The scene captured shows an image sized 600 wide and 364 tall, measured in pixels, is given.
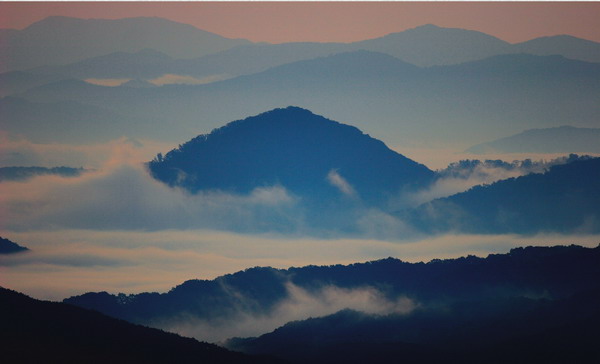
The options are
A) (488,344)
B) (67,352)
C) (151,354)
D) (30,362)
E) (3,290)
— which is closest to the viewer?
(30,362)

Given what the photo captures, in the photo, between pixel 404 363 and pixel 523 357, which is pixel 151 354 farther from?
pixel 523 357

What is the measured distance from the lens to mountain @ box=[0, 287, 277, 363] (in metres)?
142

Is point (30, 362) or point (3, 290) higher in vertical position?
point (3, 290)

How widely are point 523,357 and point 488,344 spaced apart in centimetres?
1535

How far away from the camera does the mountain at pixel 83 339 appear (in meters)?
142

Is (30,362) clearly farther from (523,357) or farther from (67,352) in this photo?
(523,357)

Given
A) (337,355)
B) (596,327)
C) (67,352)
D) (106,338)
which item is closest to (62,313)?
(106,338)

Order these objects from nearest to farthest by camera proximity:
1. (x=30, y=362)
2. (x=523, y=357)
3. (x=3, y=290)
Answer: (x=30, y=362) → (x=3, y=290) → (x=523, y=357)

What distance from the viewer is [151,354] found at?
152 metres

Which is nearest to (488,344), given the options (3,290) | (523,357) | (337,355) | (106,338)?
(523,357)

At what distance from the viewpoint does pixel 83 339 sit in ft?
498

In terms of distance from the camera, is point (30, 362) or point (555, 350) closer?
point (30, 362)

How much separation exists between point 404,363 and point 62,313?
196 feet

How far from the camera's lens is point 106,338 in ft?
507
